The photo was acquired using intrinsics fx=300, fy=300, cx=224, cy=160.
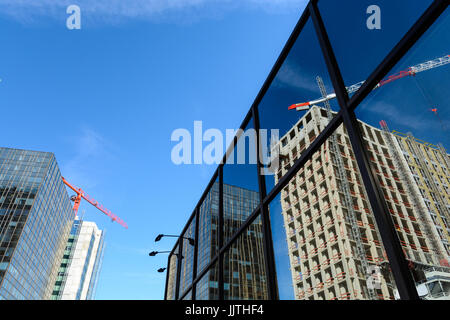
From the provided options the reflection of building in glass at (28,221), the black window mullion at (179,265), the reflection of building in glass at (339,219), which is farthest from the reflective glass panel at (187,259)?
the reflection of building in glass at (28,221)

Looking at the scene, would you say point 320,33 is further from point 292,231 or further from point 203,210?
point 203,210

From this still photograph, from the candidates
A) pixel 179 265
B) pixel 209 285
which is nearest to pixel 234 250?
pixel 209 285

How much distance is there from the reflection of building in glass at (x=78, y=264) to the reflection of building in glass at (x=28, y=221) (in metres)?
42.4

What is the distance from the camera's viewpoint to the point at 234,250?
6.01m

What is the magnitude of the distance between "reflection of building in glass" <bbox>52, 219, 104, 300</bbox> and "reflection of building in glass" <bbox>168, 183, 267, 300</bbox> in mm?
131093

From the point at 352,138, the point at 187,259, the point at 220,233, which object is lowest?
the point at 352,138

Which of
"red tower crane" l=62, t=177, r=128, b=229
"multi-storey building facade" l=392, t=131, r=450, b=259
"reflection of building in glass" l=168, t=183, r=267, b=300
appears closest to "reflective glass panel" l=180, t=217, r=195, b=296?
"reflection of building in glass" l=168, t=183, r=267, b=300

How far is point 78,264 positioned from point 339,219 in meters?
150

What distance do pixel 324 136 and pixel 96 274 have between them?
196 meters

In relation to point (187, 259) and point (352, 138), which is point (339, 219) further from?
point (187, 259)

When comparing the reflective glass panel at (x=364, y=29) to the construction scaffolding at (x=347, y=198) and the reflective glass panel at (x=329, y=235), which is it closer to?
the construction scaffolding at (x=347, y=198)

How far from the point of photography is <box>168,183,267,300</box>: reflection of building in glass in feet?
16.5

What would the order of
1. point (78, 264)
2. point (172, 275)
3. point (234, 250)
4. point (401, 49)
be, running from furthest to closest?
point (78, 264) < point (172, 275) < point (234, 250) < point (401, 49)

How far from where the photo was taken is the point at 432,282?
2.12 meters
